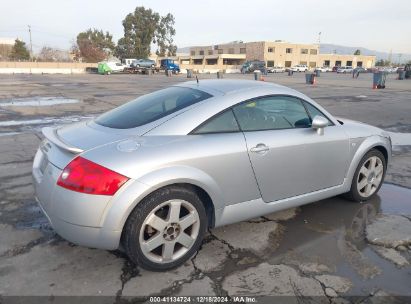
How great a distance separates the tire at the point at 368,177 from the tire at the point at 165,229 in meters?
2.17

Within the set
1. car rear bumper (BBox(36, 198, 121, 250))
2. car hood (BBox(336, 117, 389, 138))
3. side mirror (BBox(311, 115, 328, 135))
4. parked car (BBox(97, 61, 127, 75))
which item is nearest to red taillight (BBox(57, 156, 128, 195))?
car rear bumper (BBox(36, 198, 121, 250))

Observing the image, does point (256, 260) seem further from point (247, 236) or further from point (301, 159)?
point (301, 159)

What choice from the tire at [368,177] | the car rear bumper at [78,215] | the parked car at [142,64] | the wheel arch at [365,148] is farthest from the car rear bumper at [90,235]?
the parked car at [142,64]

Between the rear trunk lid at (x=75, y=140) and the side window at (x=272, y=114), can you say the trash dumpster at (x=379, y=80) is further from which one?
the rear trunk lid at (x=75, y=140)

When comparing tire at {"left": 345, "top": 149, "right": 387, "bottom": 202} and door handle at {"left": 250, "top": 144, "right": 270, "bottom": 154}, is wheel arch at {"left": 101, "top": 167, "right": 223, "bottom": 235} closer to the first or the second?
door handle at {"left": 250, "top": 144, "right": 270, "bottom": 154}

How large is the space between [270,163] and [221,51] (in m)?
108

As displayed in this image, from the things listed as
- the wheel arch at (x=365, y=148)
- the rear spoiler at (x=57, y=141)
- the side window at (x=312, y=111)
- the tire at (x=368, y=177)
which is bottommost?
the tire at (x=368, y=177)

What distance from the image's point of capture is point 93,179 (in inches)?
102

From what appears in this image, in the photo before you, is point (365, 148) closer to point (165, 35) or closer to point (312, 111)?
point (312, 111)

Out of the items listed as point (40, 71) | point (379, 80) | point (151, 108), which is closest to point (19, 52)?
point (40, 71)

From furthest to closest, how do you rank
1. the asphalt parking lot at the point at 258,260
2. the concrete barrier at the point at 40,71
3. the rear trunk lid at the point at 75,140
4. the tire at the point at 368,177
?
the concrete barrier at the point at 40,71, the tire at the point at 368,177, the rear trunk lid at the point at 75,140, the asphalt parking lot at the point at 258,260

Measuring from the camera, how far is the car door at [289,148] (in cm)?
332

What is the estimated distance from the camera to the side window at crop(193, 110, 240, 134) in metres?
3.11

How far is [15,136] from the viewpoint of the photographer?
26.2 feet
